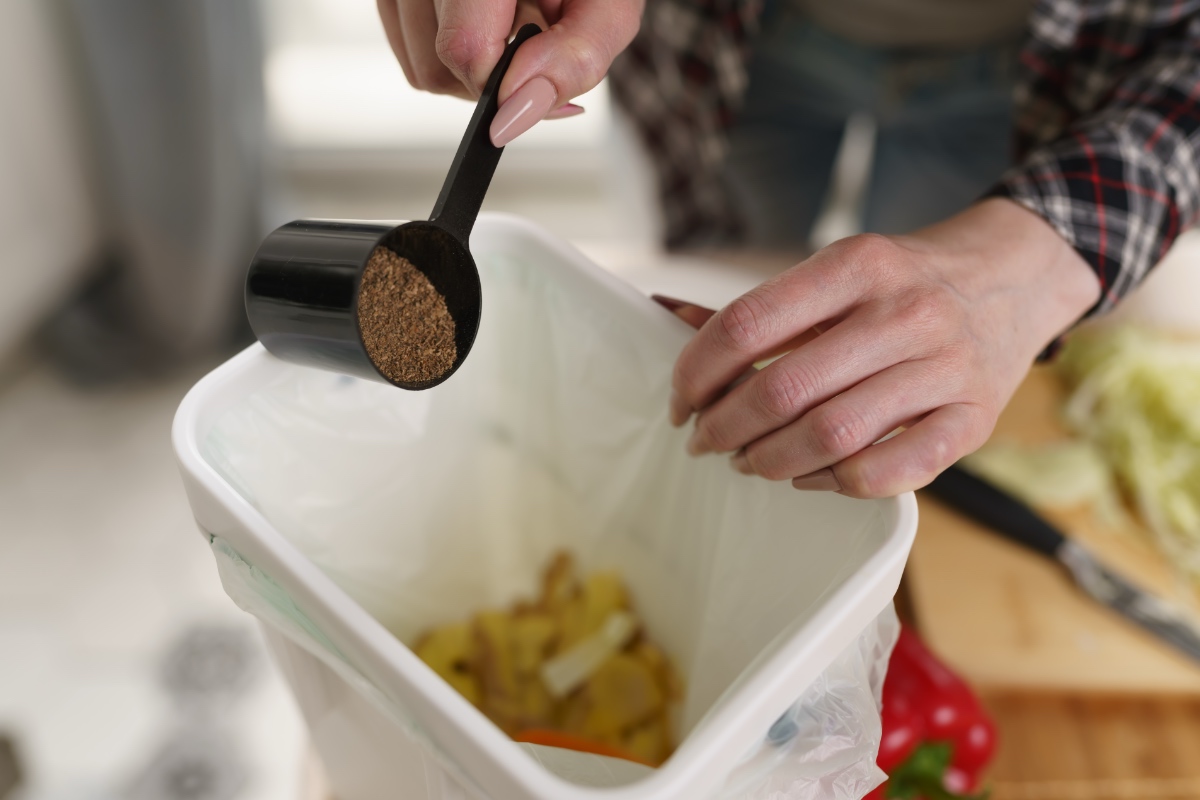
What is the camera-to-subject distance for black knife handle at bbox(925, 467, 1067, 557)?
67 cm

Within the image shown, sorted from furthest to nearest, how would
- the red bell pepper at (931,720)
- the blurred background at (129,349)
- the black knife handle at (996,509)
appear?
1. the blurred background at (129,349)
2. the black knife handle at (996,509)
3. the red bell pepper at (931,720)

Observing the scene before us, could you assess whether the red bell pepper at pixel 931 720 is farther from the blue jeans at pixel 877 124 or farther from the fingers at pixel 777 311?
the blue jeans at pixel 877 124

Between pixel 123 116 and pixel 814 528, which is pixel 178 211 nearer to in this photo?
pixel 123 116

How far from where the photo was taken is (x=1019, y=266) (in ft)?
1.53

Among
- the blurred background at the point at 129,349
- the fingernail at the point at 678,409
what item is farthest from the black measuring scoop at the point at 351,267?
the blurred background at the point at 129,349

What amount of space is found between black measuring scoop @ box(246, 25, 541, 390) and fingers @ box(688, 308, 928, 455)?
0.45 ft

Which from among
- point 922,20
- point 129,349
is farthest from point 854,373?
point 129,349

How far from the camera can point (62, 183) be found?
1.20 m

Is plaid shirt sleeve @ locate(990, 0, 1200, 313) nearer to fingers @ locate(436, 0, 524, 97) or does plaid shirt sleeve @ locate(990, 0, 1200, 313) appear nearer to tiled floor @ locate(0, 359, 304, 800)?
fingers @ locate(436, 0, 524, 97)

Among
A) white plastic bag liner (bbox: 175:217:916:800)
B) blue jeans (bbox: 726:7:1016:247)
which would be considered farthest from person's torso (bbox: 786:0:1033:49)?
white plastic bag liner (bbox: 175:217:916:800)

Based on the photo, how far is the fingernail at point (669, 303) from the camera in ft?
1.48

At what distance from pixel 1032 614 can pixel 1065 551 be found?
2.2 inches

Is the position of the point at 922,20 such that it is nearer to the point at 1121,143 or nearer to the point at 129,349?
the point at 1121,143

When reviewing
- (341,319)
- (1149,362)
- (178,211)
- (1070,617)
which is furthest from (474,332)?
(178,211)
